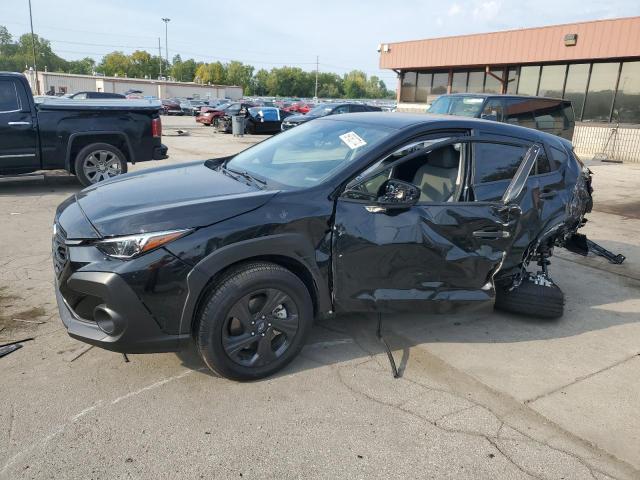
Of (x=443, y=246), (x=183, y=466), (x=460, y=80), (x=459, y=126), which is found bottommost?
(x=183, y=466)

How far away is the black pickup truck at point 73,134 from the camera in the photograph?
27.3 feet

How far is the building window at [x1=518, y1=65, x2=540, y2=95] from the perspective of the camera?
20.8m

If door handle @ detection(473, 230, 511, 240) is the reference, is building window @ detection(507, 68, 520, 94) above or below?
above

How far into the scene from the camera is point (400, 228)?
344 centimetres

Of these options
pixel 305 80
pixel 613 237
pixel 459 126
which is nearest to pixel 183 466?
pixel 459 126

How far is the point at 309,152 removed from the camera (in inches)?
156

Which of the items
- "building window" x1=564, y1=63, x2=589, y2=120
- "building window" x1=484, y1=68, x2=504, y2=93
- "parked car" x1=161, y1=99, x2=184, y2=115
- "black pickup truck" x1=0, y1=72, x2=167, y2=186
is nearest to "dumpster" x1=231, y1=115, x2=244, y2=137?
"building window" x1=484, y1=68, x2=504, y2=93

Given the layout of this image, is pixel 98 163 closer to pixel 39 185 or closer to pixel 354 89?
pixel 39 185

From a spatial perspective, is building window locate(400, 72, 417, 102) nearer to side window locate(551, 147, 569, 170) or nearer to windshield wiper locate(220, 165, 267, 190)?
side window locate(551, 147, 569, 170)

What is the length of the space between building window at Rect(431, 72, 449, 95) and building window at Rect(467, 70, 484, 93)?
54.5 inches

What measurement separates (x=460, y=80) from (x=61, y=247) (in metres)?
23.9

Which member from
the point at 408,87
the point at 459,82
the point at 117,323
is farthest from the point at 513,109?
the point at 408,87

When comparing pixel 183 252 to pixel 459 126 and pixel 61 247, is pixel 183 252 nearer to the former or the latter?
pixel 61 247

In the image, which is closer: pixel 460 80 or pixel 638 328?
pixel 638 328
